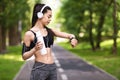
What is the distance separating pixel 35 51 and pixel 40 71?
32cm

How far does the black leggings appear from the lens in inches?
223

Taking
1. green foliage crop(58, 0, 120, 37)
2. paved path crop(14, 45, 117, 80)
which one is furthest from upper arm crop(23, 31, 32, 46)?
green foliage crop(58, 0, 120, 37)

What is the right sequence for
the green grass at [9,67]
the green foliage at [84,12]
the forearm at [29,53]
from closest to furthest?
the forearm at [29,53]
the green grass at [9,67]
the green foliage at [84,12]

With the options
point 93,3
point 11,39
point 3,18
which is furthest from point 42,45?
point 11,39

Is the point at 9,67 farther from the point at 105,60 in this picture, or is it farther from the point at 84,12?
the point at 84,12

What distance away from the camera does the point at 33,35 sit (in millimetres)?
5582

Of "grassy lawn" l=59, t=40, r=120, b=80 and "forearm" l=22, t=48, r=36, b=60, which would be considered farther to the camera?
"grassy lawn" l=59, t=40, r=120, b=80

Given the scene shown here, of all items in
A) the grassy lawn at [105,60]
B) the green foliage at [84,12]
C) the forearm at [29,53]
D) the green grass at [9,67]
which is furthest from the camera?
the green foliage at [84,12]

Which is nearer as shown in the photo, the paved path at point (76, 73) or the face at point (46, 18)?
the face at point (46, 18)

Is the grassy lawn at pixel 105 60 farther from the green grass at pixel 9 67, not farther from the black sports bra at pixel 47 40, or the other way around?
the black sports bra at pixel 47 40

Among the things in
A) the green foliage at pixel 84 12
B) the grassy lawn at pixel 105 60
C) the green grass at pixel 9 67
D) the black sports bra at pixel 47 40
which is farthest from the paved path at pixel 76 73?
the green foliage at pixel 84 12

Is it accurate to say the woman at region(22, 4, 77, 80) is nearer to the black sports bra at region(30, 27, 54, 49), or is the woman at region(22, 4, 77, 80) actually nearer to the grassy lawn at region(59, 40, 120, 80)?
the black sports bra at region(30, 27, 54, 49)

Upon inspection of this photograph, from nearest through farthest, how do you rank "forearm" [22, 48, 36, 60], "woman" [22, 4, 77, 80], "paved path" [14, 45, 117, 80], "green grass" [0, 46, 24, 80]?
1. "forearm" [22, 48, 36, 60]
2. "woman" [22, 4, 77, 80]
3. "paved path" [14, 45, 117, 80]
4. "green grass" [0, 46, 24, 80]

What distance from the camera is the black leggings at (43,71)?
5.66 meters
